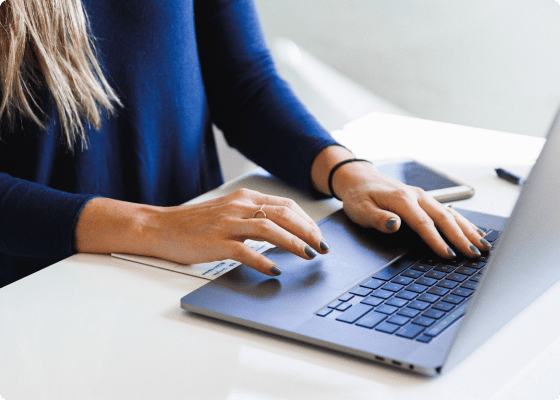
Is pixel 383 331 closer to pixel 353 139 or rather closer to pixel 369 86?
pixel 353 139

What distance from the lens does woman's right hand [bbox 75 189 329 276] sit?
0.65m

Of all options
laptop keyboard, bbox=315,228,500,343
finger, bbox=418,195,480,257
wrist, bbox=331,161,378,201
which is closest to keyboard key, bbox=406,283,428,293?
laptop keyboard, bbox=315,228,500,343

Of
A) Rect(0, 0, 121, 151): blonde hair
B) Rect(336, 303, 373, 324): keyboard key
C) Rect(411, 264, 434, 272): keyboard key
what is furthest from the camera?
Rect(0, 0, 121, 151): blonde hair

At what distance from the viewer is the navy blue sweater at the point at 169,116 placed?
0.94 meters

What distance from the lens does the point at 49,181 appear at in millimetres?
976

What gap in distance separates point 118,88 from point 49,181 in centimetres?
19

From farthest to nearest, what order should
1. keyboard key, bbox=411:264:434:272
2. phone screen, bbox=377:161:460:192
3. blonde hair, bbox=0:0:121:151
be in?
phone screen, bbox=377:161:460:192, blonde hair, bbox=0:0:121:151, keyboard key, bbox=411:264:434:272

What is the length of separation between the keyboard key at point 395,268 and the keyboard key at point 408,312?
0.07 metres

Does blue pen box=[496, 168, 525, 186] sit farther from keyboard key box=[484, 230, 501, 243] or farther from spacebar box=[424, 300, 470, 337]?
spacebar box=[424, 300, 470, 337]

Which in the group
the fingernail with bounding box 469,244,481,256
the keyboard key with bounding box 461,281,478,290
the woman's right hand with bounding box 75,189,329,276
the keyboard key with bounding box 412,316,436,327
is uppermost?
the fingernail with bounding box 469,244,481,256

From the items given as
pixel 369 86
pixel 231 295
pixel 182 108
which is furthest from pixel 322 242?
pixel 369 86

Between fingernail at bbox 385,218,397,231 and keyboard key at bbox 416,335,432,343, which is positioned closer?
keyboard key at bbox 416,335,432,343

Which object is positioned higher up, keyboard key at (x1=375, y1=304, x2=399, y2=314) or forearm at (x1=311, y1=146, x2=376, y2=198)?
forearm at (x1=311, y1=146, x2=376, y2=198)

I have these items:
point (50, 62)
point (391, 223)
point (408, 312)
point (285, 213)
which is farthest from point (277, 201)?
point (50, 62)
